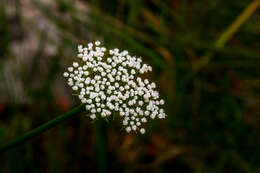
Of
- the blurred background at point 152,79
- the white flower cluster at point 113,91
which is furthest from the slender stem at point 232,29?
the white flower cluster at point 113,91

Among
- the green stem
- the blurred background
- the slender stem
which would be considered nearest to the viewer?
the green stem

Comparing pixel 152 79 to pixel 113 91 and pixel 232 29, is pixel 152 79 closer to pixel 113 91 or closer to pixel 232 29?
pixel 232 29

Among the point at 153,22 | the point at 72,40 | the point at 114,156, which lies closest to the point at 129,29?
the point at 153,22

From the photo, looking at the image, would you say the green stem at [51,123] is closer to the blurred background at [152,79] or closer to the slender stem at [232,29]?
the blurred background at [152,79]

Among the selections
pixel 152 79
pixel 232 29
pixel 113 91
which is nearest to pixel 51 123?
pixel 113 91

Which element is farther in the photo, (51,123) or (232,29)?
(232,29)

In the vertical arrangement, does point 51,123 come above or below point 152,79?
below

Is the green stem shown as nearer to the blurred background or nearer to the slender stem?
the blurred background

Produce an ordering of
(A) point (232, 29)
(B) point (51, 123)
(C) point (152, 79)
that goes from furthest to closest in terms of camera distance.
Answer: (A) point (232, 29) < (C) point (152, 79) < (B) point (51, 123)

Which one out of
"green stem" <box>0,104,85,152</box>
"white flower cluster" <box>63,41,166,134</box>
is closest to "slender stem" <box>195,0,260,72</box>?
"white flower cluster" <box>63,41,166,134</box>
